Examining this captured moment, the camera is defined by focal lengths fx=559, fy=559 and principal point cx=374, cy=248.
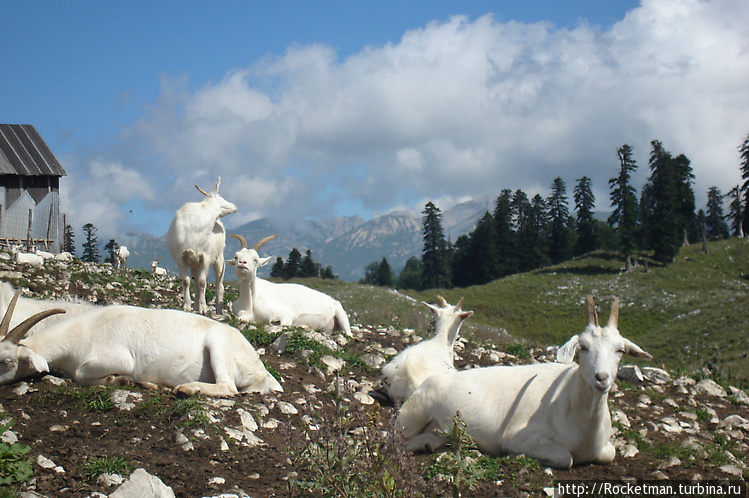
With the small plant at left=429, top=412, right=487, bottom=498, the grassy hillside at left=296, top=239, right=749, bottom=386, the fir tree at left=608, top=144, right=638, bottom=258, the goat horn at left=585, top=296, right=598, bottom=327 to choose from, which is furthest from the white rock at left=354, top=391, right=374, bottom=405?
the fir tree at left=608, top=144, right=638, bottom=258

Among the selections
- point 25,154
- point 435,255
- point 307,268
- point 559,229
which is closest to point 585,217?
point 559,229

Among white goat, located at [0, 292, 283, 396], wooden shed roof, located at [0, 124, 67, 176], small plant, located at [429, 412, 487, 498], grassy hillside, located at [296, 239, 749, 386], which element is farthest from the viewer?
grassy hillside, located at [296, 239, 749, 386]

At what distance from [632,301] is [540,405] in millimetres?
51459

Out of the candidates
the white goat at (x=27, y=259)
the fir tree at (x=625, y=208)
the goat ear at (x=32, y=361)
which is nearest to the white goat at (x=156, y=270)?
the white goat at (x=27, y=259)

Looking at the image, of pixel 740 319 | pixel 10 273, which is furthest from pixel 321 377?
pixel 740 319

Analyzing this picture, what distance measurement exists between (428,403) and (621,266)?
2747 inches

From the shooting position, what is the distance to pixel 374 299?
44750 millimetres

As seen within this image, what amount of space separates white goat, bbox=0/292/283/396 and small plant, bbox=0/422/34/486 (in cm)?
224

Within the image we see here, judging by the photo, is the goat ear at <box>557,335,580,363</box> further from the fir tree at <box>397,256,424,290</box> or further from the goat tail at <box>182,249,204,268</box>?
the fir tree at <box>397,256,424,290</box>

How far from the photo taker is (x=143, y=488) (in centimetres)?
451

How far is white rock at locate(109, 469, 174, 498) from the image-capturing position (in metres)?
4.46

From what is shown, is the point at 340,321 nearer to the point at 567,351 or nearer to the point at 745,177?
the point at 567,351

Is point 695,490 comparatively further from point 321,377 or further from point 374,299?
point 374,299

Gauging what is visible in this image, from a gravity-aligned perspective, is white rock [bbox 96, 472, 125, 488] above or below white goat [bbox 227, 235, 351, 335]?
below
